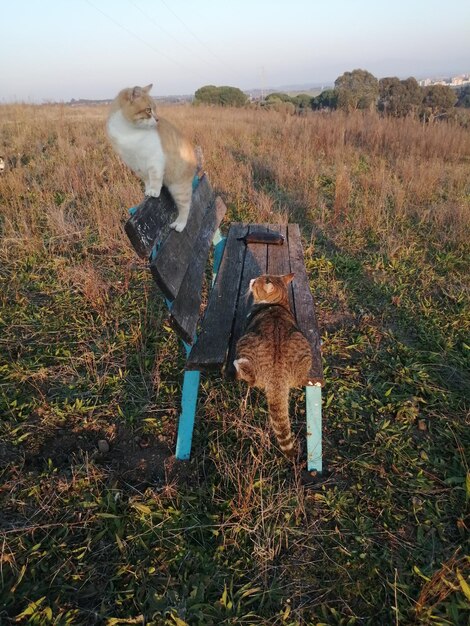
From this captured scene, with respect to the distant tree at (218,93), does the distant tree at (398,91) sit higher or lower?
lower

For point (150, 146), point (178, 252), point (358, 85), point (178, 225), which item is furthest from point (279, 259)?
point (358, 85)

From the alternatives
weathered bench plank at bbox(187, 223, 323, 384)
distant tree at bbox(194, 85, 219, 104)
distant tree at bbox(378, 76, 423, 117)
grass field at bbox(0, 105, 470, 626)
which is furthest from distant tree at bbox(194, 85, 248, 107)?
weathered bench plank at bbox(187, 223, 323, 384)

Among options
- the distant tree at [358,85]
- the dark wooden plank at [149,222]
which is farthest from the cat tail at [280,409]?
the distant tree at [358,85]

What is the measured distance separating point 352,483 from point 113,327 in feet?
7.05

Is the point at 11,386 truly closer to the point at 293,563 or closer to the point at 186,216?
the point at 186,216

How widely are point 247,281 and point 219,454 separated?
1.17m

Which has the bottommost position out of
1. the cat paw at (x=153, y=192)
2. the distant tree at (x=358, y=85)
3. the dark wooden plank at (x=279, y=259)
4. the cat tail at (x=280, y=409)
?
the cat tail at (x=280, y=409)

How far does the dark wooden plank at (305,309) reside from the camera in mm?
1896

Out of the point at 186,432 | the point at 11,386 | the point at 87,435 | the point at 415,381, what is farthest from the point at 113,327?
the point at 415,381

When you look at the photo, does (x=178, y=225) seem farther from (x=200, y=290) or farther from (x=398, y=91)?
(x=398, y=91)

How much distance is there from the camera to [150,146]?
2.42 metres

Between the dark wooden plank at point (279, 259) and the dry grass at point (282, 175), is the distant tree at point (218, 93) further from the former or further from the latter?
the dark wooden plank at point (279, 259)

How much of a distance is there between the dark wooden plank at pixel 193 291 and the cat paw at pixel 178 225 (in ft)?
0.61

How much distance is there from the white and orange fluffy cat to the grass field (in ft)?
3.81
